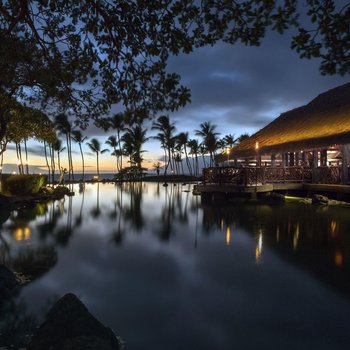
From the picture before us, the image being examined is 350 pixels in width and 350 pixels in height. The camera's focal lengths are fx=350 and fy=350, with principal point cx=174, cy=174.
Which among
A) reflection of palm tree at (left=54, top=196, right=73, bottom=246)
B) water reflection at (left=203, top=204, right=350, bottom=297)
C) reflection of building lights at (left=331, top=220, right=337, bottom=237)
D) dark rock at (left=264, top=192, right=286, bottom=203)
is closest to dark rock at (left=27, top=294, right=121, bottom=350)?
water reflection at (left=203, top=204, right=350, bottom=297)

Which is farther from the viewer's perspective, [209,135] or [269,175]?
[209,135]

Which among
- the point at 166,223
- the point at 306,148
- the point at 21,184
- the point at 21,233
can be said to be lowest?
the point at 166,223

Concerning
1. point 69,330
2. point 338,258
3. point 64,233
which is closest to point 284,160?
point 64,233

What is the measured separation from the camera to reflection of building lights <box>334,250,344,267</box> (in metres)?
7.77

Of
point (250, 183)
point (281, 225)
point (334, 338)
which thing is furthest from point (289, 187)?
point (334, 338)

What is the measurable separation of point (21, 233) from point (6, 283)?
19.4 ft

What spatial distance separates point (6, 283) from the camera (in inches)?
239

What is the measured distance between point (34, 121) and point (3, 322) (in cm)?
1069

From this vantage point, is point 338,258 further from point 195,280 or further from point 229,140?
point 229,140

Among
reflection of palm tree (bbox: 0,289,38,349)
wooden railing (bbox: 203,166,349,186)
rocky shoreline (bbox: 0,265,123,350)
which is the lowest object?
reflection of palm tree (bbox: 0,289,38,349)

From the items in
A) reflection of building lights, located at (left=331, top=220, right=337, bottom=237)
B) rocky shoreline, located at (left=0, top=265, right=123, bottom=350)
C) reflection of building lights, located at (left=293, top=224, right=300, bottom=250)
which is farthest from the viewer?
reflection of building lights, located at (left=331, top=220, right=337, bottom=237)

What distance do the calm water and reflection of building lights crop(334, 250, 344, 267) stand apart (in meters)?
0.02

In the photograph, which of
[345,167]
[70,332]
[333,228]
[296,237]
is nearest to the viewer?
[70,332]

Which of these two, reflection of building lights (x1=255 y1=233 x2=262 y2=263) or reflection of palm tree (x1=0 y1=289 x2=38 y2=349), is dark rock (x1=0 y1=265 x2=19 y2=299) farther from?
reflection of building lights (x1=255 y1=233 x2=262 y2=263)
